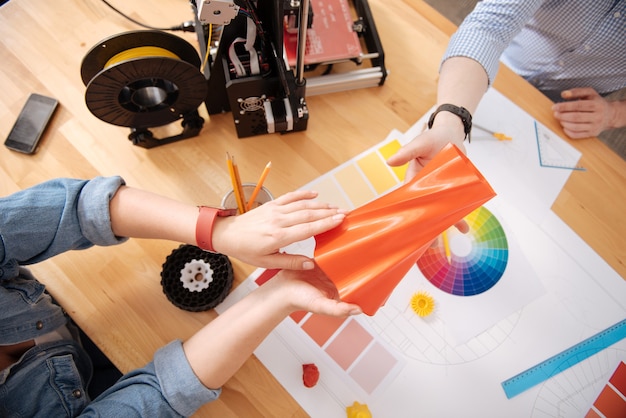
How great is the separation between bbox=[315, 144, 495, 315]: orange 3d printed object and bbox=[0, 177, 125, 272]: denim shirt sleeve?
1.16 feet

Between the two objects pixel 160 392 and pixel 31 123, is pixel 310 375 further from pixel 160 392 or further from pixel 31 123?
pixel 31 123

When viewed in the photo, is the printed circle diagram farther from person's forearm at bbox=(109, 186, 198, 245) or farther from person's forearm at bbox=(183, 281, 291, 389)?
person's forearm at bbox=(109, 186, 198, 245)

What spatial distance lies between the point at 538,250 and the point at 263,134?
57 cm

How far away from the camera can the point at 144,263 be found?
27.0 inches

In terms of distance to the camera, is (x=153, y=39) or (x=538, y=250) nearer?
(x=153, y=39)

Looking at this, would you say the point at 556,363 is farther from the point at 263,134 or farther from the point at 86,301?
the point at 86,301

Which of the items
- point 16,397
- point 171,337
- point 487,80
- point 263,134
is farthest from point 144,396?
point 487,80

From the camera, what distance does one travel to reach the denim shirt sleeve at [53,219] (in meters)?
0.59

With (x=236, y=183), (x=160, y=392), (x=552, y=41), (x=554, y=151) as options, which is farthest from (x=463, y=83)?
(x=160, y=392)

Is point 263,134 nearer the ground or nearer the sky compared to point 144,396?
nearer the sky

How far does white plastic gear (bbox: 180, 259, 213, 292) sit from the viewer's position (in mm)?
655

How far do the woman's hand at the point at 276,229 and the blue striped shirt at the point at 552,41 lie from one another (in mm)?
453

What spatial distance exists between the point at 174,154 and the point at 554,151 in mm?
770

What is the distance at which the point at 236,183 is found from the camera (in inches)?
24.3
